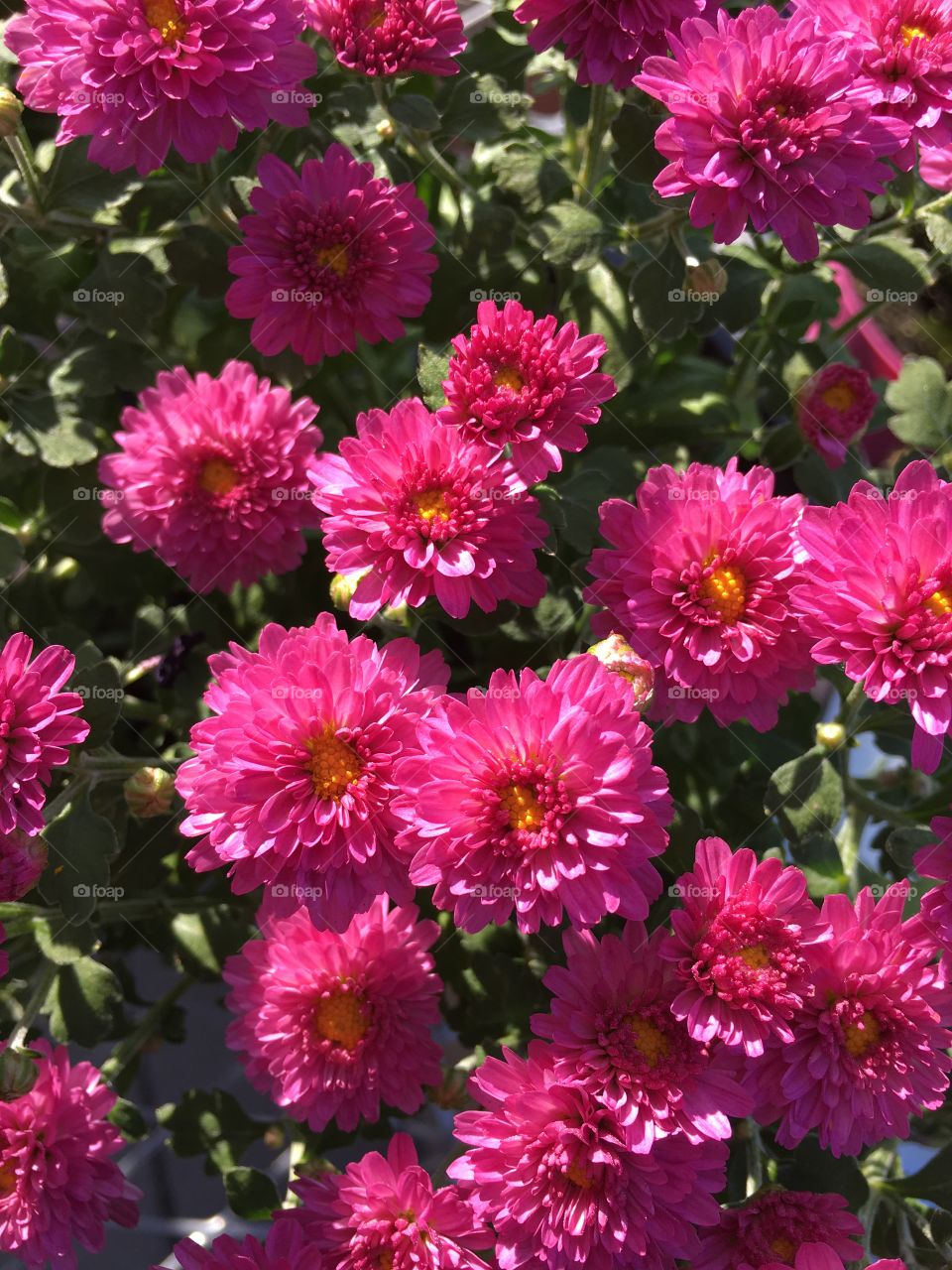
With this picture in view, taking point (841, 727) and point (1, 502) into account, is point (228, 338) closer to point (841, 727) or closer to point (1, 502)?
point (1, 502)

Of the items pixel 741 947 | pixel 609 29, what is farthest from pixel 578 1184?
pixel 609 29

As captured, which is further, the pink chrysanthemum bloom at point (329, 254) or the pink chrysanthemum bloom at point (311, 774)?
the pink chrysanthemum bloom at point (329, 254)

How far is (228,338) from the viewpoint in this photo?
1335mm

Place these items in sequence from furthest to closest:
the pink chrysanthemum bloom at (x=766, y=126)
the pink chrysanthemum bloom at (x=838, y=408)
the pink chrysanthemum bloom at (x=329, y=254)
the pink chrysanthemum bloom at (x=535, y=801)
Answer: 1. the pink chrysanthemum bloom at (x=838, y=408)
2. the pink chrysanthemum bloom at (x=329, y=254)
3. the pink chrysanthemum bloom at (x=766, y=126)
4. the pink chrysanthemum bloom at (x=535, y=801)

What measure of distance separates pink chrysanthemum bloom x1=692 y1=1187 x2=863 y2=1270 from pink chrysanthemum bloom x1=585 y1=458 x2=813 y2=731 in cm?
36

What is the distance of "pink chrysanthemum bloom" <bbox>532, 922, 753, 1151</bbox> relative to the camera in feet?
2.69

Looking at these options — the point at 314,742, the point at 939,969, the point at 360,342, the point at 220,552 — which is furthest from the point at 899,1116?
the point at 360,342

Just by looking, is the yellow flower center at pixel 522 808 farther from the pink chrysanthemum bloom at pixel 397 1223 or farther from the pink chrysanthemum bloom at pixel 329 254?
the pink chrysanthemum bloom at pixel 329 254

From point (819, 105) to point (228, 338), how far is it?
70 cm

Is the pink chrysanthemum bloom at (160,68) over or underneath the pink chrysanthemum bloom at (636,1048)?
over

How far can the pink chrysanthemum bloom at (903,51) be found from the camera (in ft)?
3.11

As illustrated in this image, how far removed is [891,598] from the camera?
0.83m

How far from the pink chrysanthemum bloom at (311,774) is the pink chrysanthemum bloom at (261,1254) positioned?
0.90 ft

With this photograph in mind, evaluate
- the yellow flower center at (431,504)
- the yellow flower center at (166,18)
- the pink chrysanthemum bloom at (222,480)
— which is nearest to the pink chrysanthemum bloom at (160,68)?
the yellow flower center at (166,18)
